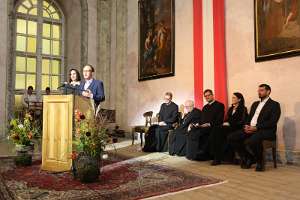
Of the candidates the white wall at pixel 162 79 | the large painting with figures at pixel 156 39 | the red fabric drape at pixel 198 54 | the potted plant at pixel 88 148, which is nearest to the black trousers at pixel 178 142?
the red fabric drape at pixel 198 54

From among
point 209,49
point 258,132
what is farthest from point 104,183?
point 209,49

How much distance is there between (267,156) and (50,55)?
821 centimetres

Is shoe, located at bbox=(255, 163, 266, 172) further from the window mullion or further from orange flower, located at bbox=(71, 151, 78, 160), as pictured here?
the window mullion

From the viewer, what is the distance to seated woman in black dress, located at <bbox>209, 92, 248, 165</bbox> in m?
5.68

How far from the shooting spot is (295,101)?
5609 millimetres

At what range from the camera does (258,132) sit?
517cm

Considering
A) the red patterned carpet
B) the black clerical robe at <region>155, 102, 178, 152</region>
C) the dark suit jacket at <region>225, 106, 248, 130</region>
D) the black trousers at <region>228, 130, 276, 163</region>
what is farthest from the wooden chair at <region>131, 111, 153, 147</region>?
the red patterned carpet

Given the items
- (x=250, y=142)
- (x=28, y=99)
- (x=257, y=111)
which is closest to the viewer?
(x=250, y=142)

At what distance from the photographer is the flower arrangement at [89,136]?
12.9 feet

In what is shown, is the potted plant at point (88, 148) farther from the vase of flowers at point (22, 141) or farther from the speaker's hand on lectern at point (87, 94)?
the vase of flowers at point (22, 141)

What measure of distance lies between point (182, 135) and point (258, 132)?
1.91 meters

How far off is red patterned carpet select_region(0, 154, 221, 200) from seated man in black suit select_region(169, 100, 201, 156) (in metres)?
1.68

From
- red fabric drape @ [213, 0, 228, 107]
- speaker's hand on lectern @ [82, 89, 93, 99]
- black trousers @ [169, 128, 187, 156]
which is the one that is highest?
red fabric drape @ [213, 0, 228, 107]

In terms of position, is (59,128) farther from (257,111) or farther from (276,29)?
(276,29)
